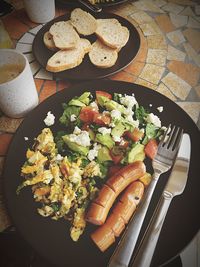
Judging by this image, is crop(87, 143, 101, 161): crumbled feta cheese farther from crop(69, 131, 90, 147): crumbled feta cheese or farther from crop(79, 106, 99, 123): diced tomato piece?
crop(79, 106, 99, 123): diced tomato piece

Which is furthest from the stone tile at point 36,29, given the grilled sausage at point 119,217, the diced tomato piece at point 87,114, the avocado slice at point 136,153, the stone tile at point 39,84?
the grilled sausage at point 119,217

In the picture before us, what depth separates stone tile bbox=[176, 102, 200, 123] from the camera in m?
1.30

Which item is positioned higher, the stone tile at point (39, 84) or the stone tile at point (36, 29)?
the stone tile at point (36, 29)

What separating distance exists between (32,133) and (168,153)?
1.74 ft

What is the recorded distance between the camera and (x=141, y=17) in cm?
175

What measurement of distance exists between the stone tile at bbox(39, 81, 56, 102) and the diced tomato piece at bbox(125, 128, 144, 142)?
47cm

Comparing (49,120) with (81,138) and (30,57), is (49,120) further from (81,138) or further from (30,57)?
(30,57)

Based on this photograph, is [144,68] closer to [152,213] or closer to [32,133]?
[32,133]

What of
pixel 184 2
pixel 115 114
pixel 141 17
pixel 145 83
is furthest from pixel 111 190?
pixel 184 2

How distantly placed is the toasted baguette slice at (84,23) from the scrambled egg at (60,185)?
77 centimetres

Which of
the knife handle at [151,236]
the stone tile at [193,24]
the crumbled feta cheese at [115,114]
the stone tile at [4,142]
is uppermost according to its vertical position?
the stone tile at [193,24]

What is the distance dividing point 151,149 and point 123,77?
1.61 feet

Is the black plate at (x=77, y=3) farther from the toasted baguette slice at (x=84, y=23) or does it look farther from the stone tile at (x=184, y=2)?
the stone tile at (x=184, y=2)

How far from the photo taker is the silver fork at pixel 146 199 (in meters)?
0.85
